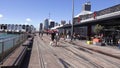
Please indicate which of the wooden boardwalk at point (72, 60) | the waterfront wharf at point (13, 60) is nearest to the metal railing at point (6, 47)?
the waterfront wharf at point (13, 60)

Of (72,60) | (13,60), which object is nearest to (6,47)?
(72,60)

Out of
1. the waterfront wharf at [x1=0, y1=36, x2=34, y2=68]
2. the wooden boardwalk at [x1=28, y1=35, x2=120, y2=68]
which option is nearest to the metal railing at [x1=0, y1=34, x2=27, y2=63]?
the waterfront wharf at [x1=0, y1=36, x2=34, y2=68]

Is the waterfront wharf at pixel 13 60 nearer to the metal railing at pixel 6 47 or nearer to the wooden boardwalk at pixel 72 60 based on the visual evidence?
the metal railing at pixel 6 47

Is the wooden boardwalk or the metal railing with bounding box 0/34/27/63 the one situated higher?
A: the metal railing with bounding box 0/34/27/63

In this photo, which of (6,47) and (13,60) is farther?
(6,47)

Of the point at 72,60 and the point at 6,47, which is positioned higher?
the point at 6,47

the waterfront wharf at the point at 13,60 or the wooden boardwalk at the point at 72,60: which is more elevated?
the waterfront wharf at the point at 13,60

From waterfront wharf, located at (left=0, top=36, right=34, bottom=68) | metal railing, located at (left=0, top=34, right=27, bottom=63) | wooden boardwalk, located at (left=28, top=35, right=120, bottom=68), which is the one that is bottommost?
wooden boardwalk, located at (left=28, top=35, right=120, bottom=68)

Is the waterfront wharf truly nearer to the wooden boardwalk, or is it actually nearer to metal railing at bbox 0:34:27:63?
metal railing at bbox 0:34:27:63

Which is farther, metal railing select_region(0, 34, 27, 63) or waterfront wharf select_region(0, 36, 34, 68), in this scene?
metal railing select_region(0, 34, 27, 63)

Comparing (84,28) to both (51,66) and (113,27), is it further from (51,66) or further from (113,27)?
(51,66)

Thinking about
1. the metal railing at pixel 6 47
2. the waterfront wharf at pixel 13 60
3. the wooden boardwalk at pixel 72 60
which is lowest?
the wooden boardwalk at pixel 72 60

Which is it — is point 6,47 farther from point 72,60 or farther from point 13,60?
point 13,60

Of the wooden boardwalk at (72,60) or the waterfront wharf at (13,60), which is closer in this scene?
the waterfront wharf at (13,60)
